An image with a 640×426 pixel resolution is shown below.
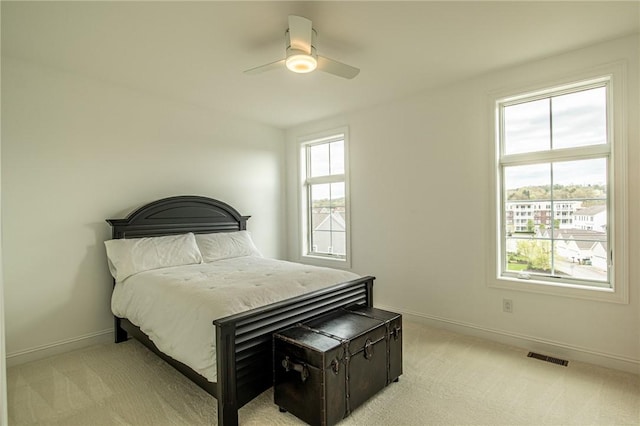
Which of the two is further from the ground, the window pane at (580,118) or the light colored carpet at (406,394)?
the window pane at (580,118)

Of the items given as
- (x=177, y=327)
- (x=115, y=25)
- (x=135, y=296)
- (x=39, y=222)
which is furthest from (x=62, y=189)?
(x=177, y=327)

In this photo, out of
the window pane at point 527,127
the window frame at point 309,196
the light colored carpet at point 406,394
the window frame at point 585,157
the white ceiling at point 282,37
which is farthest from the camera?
the window frame at point 309,196

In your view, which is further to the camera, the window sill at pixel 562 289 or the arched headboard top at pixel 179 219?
the arched headboard top at pixel 179 219

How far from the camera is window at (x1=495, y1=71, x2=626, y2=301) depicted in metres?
2.79

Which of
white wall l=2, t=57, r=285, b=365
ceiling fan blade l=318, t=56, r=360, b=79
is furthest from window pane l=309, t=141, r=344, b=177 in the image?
ceiling fan blade l=318, t=56, r=360, b=79

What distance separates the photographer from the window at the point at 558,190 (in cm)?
279

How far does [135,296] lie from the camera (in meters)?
2.86

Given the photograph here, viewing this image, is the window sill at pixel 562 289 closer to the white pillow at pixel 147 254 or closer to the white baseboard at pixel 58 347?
the white pillow at pixel 147 254

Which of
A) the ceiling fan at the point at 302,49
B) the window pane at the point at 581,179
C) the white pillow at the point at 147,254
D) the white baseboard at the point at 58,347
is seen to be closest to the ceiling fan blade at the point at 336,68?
the ceiling fan at the point at 302,49

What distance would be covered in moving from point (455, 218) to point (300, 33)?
2331 millimetres

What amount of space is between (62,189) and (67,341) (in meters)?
1.39

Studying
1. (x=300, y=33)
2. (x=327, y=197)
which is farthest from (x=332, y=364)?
(x=327, y=197)

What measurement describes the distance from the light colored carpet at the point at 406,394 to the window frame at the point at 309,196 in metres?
1.86

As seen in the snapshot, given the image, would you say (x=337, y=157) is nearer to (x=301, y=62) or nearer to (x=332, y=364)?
(x=301, y=62)
